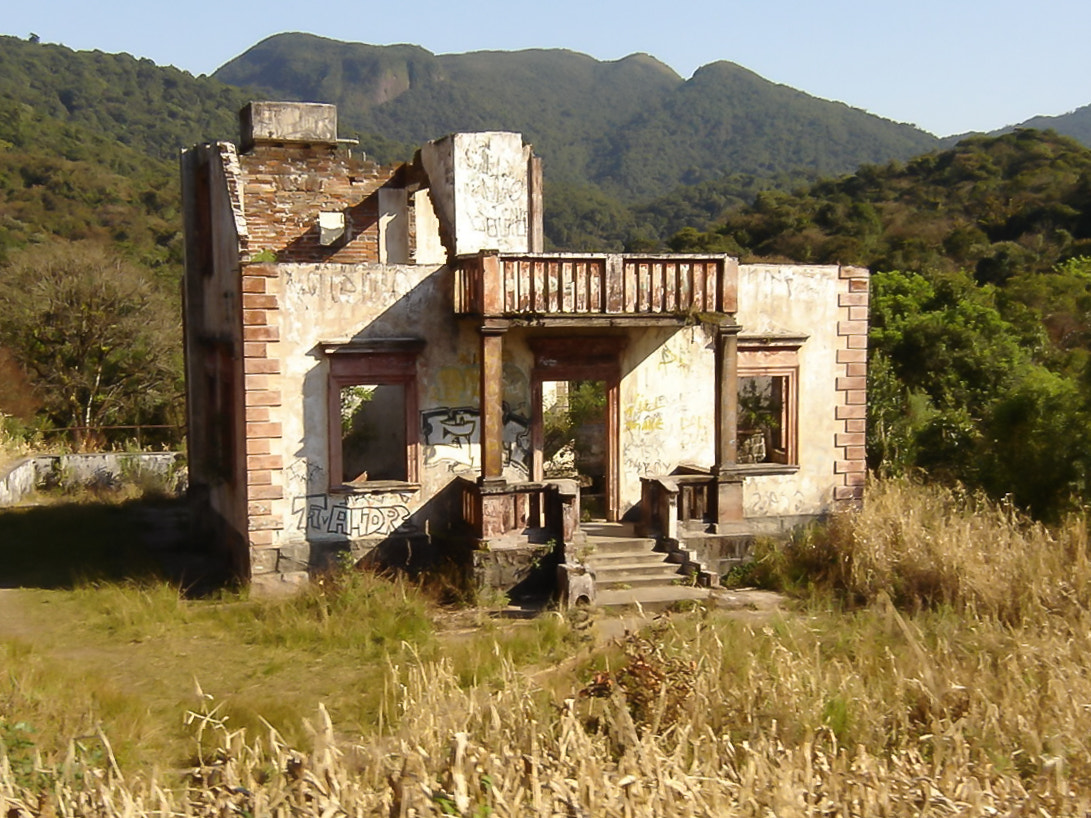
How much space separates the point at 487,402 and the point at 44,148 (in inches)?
2349

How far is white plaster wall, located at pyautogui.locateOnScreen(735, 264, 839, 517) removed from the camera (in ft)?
51.2

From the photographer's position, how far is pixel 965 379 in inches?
922

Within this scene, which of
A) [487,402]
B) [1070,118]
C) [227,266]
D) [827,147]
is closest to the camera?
[487,402]

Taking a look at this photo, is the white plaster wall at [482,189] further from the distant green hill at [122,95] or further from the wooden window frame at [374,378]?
the distant green hill at [122,95]

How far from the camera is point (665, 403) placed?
614 inches

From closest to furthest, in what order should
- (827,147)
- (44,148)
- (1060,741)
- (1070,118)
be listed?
(1060,741) < (44,148) < (827,147) < (1070,118)

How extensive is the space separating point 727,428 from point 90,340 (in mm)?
19907

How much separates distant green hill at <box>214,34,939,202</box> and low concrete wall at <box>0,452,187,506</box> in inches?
3920

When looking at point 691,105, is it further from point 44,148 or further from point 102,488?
point 102,488

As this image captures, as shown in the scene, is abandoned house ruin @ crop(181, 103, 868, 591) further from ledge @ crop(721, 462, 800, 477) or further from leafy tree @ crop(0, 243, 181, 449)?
leafy tree @ crop(0, 243, 181, 449)

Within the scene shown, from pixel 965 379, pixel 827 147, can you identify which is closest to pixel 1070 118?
pixel 827 147

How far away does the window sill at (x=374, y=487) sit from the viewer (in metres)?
14.3

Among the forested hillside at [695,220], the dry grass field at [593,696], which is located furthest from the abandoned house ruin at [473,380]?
the forested hillside at [695,220]

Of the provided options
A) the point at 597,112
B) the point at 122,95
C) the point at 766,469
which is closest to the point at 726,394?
the point at 766,469
